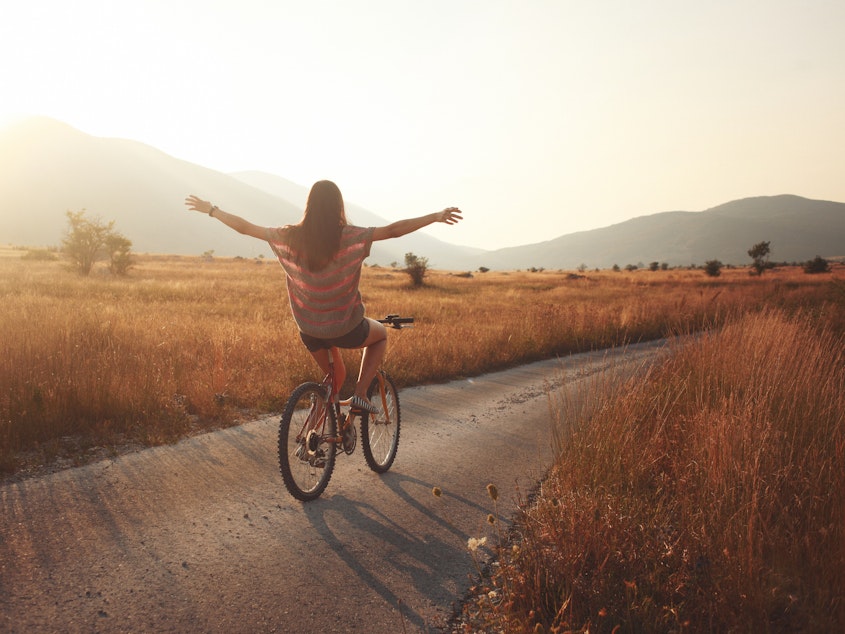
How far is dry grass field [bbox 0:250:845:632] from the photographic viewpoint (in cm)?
298

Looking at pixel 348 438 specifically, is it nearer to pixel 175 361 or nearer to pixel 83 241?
pixel 175 361

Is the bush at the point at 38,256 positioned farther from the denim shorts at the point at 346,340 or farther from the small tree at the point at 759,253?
the small tree at the point at 759,253

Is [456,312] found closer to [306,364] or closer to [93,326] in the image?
[306,364]

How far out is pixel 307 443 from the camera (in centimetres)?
467

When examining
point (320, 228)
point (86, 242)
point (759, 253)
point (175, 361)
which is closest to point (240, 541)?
point (320, 228)

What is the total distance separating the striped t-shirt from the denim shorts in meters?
0.10

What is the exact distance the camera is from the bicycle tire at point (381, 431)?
5438 mm

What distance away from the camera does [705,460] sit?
4.15 meters

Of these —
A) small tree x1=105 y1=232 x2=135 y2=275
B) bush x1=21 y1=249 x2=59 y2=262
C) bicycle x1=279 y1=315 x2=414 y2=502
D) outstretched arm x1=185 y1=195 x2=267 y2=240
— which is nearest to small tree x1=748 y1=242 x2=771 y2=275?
small tree x1=105 y1=232 x2=135 y2=275

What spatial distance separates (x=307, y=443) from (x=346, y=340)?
999mm

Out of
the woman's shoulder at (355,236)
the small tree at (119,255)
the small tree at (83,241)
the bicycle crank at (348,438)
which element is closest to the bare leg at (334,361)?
the bicycle crank at (348,438)

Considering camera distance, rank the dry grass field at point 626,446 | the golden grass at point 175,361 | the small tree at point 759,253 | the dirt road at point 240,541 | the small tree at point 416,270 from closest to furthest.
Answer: the dry grass field at point 626,446 → the dirt road at point 240,541 → the golden grass at point 175,361 → the small tree at point 416,270 → the small tree at point 759,253

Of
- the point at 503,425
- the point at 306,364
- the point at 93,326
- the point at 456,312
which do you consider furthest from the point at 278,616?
the point at 456,312

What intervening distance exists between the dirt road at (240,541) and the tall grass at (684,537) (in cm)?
68
